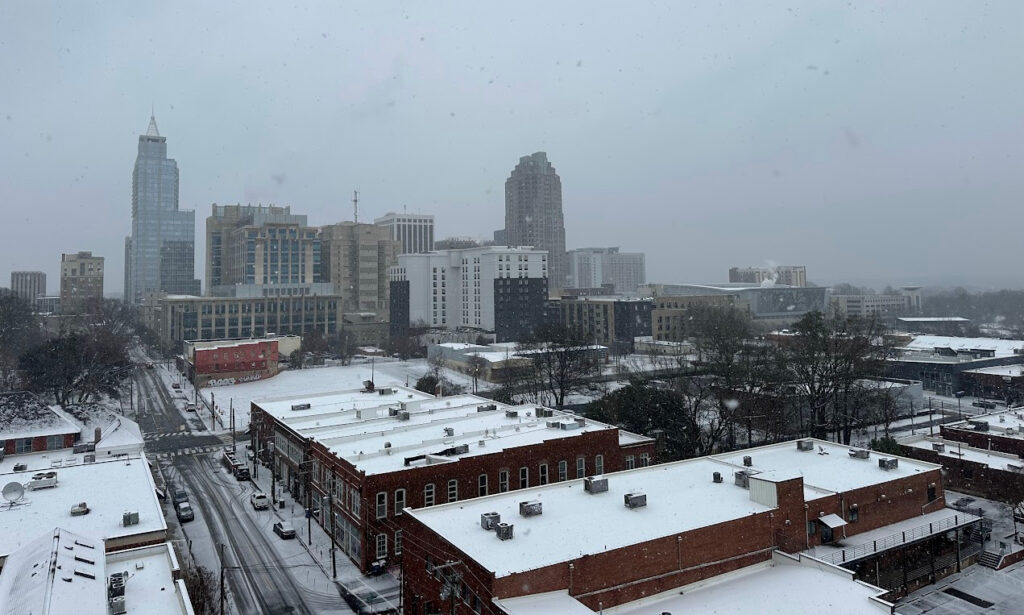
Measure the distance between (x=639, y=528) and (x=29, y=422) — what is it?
34.2m

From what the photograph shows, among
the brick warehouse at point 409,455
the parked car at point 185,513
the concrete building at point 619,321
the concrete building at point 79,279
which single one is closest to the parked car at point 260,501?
the brick warehouse at point 409,455

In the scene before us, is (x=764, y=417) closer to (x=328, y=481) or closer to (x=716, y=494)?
(x=716, y=494)

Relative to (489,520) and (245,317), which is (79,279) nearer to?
(245,317)

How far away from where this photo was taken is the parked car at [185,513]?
1057 inches

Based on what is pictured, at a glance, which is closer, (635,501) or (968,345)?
(635,501)

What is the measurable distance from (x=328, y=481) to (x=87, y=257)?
137m

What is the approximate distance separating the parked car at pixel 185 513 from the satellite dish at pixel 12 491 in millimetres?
6338

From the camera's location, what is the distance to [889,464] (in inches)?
885

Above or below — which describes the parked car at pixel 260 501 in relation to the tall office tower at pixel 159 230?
below

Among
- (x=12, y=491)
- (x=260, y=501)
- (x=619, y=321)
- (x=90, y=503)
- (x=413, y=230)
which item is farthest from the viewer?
(x=413, y=230)

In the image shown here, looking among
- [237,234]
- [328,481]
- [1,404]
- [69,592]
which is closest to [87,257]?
[237,234]

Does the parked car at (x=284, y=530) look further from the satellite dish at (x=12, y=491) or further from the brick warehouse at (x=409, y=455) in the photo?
the satellite dish at (x=12, y=491)

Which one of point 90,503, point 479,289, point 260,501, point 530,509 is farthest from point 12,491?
point 479,289

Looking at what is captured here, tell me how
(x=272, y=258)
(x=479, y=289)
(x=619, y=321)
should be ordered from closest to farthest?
(x=619, y=321) < (x=479, y=289) < (x=272, y=258)
